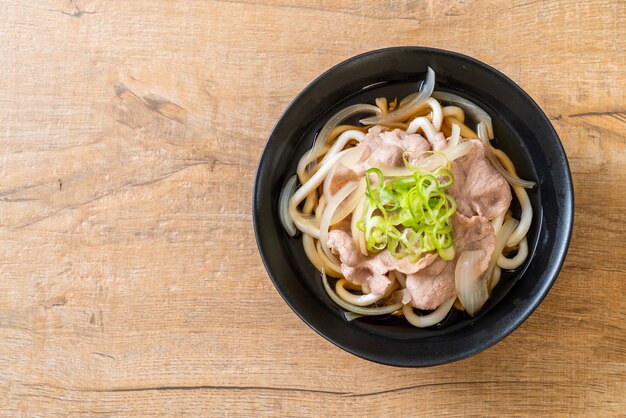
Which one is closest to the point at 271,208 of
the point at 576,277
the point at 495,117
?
the point at 495,117

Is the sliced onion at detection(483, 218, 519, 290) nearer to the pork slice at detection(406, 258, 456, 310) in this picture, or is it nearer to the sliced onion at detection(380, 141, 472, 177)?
the pork slice at detection(406, 258, 456, 310)

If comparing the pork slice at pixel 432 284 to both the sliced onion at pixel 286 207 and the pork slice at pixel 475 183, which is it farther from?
the sliced onion at pixel 286 207

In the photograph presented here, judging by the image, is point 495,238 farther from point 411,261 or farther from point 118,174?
point 118,174

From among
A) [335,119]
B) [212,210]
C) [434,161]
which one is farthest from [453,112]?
[212,210]

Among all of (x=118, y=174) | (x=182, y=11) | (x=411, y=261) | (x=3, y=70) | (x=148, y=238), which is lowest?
(x=148, y=238)

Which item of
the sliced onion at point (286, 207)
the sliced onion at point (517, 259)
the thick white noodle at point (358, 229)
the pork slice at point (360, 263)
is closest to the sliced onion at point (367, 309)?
the pork slice at point (360, 263)

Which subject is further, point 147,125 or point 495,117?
point 147,125

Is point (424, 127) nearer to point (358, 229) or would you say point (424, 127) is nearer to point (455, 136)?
point (455, 136)
